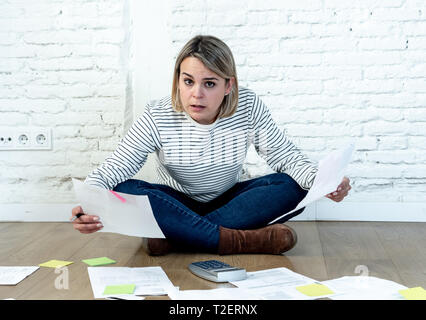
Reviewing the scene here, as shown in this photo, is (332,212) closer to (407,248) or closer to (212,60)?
(407,248)

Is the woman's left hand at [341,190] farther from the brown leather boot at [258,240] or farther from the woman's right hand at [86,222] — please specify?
the woman's right hand at [86,222]

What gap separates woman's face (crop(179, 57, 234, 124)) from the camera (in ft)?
5.79

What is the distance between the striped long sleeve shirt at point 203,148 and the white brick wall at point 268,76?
1.62 ft

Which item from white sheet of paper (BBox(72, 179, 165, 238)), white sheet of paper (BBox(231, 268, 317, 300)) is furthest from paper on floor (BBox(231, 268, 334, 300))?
white sheet of paper (BBox(72, 179, 165, 238))

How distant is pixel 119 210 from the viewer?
1599 millimetres

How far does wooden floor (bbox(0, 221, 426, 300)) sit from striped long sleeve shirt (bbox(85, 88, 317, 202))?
263 mm

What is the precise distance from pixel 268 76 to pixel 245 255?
947 mm

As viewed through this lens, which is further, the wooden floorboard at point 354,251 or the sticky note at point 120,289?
the wooden floorboard at point 354,251

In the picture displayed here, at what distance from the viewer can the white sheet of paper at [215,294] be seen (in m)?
1.31

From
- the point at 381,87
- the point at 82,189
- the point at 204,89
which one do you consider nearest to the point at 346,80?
the point at 381,87

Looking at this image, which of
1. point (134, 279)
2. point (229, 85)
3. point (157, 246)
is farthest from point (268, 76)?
point (134, 279)

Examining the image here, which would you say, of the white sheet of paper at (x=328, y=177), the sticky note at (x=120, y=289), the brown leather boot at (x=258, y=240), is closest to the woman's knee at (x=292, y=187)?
the brown leather boot at (x=258, y=240)

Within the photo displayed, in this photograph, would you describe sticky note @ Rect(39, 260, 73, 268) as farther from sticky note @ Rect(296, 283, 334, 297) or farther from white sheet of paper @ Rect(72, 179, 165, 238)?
sticky note @ Rect(296, 283, 334, 297)

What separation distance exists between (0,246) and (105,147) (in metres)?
0.70
